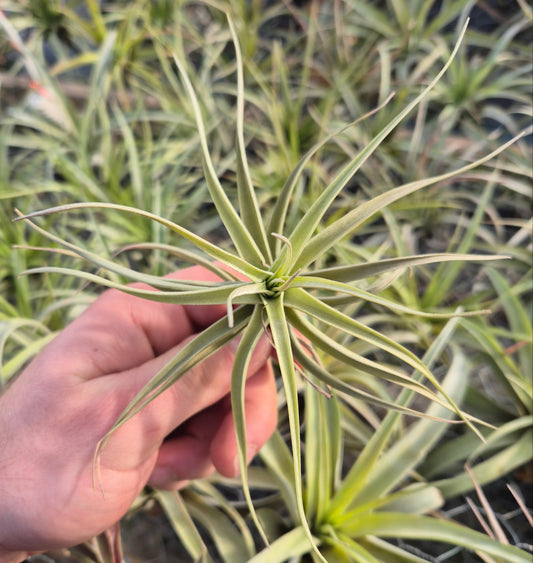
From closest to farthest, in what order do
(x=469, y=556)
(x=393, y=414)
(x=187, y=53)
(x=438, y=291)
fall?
(x=393, y=414) < (x=469, y=556) < (x=438, y=291) < (x=187, y=53)

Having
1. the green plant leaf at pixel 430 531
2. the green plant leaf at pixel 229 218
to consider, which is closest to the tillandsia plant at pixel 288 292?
the green plant leaf at pixel 229 218

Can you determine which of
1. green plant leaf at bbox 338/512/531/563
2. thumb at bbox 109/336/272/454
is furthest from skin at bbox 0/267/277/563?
green plant leaf at bbox 338/512/531/563

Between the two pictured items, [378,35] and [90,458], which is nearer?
[90,458]

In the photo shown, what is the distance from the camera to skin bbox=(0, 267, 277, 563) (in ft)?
1.65

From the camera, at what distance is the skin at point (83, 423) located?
1.65ft

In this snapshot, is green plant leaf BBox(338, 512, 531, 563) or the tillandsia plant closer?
the tillandsia plant

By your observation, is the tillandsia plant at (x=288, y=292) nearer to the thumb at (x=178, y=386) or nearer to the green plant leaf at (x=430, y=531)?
the thumb at (x=178, y=386)

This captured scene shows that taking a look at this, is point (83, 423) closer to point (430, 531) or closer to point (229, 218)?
point (229, 218)

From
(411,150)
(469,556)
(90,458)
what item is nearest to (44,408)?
(90,458)

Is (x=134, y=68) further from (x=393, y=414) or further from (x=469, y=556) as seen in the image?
(x=469, y=556)

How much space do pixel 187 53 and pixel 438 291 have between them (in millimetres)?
1074

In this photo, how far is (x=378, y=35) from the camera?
4.30 feet

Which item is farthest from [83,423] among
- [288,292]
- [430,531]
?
[430,531]

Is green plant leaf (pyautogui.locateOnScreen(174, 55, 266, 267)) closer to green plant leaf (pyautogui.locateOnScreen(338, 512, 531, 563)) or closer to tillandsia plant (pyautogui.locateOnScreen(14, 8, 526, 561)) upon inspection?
tillandsia plant (pyautogui.locateOnScreen(14, 8, 526, 561))
